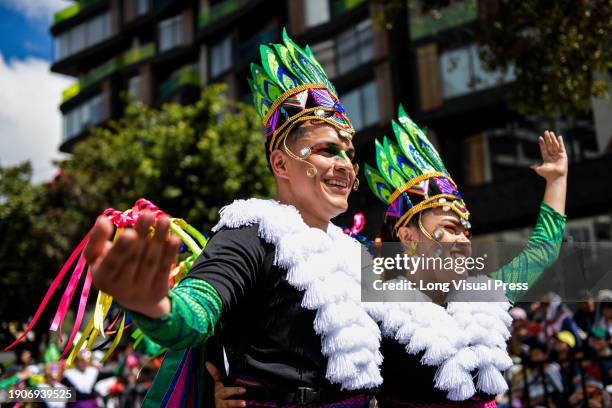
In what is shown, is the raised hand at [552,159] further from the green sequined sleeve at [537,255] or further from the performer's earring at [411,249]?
the performer's earring at [411,249]

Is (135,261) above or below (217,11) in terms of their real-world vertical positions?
below

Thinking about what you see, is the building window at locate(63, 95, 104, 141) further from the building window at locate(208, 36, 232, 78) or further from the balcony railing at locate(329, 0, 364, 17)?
the balcony railing at locate(329, 0, 364, 17)

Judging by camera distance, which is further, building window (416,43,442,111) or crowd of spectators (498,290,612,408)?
building window (416,43,442,111)

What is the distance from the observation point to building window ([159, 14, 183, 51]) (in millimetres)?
29062

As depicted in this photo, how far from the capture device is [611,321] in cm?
644

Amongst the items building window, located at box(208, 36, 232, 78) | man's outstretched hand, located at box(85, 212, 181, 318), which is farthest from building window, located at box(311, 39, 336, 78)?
man's outstretched hand, located at box(85, 212, 181, 318)

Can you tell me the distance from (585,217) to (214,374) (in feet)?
46.5

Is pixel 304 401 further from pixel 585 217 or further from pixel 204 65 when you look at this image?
pixel 204 65

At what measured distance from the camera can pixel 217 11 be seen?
26531 millimetres

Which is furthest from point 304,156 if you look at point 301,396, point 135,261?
point 135,261

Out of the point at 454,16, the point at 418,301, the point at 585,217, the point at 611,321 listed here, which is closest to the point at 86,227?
the point at 454,16

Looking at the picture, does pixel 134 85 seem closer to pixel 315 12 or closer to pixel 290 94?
pixel 315 12

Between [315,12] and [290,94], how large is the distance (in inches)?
763

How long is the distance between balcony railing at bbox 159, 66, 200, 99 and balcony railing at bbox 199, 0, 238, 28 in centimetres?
198
